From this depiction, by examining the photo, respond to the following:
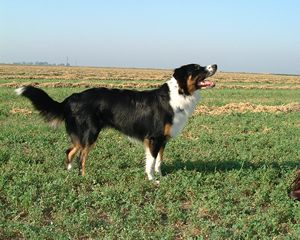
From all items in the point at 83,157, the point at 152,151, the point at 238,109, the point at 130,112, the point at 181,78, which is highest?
the point at 181,78

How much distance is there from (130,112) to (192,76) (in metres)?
1.24

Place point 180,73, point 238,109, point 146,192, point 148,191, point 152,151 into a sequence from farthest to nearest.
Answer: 1. point 238,109
2. point 152,151
3. point 180,73
4. point 148,191
5. point 146,192

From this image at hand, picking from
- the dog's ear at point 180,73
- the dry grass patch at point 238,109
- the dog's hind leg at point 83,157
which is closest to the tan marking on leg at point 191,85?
the dog's ear at point 180,73

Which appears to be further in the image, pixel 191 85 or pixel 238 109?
Answer: pixel 238 109

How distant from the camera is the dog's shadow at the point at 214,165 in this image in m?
7.34

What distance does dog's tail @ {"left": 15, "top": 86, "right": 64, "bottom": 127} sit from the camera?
263 inches

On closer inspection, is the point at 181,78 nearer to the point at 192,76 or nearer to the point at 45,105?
the point at 192,76

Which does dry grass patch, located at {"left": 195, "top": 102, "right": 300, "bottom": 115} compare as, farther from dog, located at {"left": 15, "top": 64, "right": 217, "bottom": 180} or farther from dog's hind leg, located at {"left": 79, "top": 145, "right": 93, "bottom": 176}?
dog's hind leg, located at {"left": 79, "top": 145, "right": 93, "bottom": 176}

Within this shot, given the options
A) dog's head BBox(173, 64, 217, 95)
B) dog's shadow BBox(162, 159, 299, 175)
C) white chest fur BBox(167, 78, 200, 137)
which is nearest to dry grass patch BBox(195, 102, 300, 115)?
dog's shadow BBox(162, 159, 299, 175)

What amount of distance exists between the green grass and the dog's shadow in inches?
0.8

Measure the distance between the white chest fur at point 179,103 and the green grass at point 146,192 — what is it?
90cm

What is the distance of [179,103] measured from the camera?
659cm

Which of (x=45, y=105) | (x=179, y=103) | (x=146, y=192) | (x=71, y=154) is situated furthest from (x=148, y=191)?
(x=45, y=105)

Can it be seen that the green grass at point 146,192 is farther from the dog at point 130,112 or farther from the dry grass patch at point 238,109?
the dry grass patch at point 238,109
